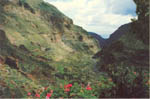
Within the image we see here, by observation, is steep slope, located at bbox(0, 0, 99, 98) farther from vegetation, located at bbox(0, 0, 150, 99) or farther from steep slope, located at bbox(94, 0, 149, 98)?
steep slope, located at bbox(94, 0, 149, 98)

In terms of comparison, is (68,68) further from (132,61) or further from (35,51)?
(35,51)

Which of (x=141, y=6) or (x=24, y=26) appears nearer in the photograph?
(x=141, y=6)

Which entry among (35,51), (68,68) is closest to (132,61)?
(68,68)

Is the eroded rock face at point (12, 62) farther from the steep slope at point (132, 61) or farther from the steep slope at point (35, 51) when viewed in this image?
the steep slope at point (132, 61)

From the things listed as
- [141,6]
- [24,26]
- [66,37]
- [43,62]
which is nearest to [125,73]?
[141,6]

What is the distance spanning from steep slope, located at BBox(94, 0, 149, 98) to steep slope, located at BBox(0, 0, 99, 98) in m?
1.32

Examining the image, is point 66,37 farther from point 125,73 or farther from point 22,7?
point 125,73

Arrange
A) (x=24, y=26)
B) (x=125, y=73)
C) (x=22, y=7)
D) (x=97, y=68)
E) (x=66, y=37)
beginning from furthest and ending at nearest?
(x=66, y=37), (x=22, y=7), (x=24, y=26), (x=97, y=68), (x=125, y=73)

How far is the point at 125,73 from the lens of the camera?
22.9ft

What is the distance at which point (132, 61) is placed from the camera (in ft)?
42.8

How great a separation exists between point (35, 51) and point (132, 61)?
13536mm

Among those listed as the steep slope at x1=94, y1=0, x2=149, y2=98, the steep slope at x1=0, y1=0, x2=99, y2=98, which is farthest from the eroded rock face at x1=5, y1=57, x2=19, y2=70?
the steep slope at x1=94, y1=0, x2=149, y2=98

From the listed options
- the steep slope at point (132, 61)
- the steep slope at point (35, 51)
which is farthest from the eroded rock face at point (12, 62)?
the steep slope at point (132, 61)

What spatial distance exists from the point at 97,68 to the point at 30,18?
24.7 m
